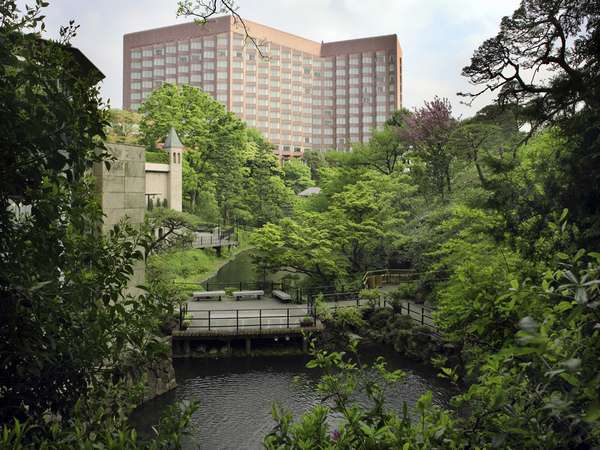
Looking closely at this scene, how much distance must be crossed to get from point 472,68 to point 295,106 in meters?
102

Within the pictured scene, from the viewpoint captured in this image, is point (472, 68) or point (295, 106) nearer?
point (472, 68)

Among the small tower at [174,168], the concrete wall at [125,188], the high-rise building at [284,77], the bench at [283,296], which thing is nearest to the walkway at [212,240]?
the small tower at [174,168]

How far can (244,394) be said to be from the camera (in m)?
16.5

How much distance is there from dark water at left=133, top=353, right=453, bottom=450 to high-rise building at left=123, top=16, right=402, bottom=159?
281 ft

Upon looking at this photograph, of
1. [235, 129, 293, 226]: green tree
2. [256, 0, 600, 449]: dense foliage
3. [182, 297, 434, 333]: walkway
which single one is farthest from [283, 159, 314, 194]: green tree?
[182, 297, 434, 333]: walkway

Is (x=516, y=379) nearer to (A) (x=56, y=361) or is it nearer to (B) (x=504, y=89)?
(A) (x=56, y=361)

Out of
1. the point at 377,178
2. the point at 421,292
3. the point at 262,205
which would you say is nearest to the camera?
the point at 421,292

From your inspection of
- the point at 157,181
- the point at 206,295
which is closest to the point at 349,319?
the point at 206,295

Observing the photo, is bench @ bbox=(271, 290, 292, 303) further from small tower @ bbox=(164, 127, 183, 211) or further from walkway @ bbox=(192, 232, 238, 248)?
small tower @ bbox=(164, 127, 183, 211)

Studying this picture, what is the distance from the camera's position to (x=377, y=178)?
30.5 metres

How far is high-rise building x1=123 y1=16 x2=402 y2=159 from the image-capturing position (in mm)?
102750

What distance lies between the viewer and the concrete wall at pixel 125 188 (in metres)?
14.0

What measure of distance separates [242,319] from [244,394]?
5.76 meters

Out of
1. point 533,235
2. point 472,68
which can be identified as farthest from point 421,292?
point 472,68
